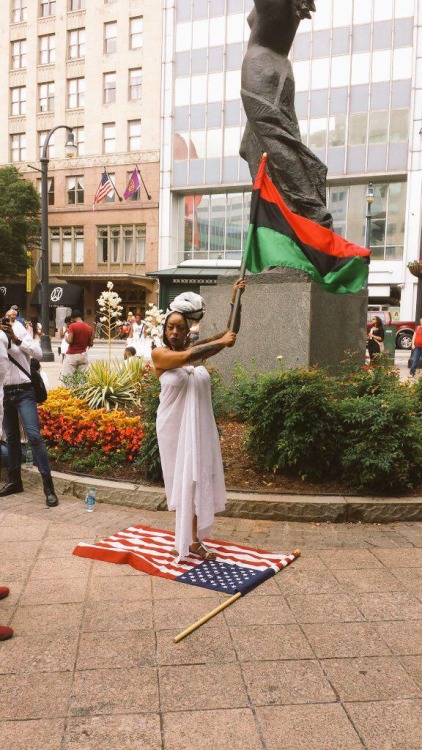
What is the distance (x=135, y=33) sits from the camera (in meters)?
41.6

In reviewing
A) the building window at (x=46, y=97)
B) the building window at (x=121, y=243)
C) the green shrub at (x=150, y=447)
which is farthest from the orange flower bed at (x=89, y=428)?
the building window at (x=46, y=97)

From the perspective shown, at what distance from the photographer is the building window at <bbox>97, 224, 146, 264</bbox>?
42.5 m

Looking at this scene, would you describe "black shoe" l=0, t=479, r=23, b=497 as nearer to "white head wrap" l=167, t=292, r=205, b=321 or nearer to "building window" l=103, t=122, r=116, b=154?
"white head wrap" l=167, t=292, r=205, b=321

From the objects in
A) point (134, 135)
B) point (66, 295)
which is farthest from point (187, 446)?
point (134, 135)

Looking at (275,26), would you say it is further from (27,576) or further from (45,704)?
(45,704)

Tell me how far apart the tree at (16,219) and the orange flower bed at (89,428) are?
3678cm

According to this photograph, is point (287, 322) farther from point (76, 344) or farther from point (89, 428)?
point (76, 344)

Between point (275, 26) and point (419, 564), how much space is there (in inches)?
272

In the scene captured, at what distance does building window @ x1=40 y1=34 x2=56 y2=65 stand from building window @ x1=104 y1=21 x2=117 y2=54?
4038mm

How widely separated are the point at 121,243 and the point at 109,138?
7116 millimetres

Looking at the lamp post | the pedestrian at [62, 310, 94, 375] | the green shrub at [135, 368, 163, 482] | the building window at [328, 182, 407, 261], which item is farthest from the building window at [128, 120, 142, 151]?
the green shrub at [135, 368, 163, 482]

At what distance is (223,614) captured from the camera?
3875mm

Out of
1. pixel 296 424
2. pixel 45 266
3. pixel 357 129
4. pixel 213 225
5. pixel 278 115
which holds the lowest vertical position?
pixel 296 424

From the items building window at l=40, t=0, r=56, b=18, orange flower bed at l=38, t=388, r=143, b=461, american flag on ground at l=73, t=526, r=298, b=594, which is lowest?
american flag on ground at l=73, t=526, r=298, b=594
